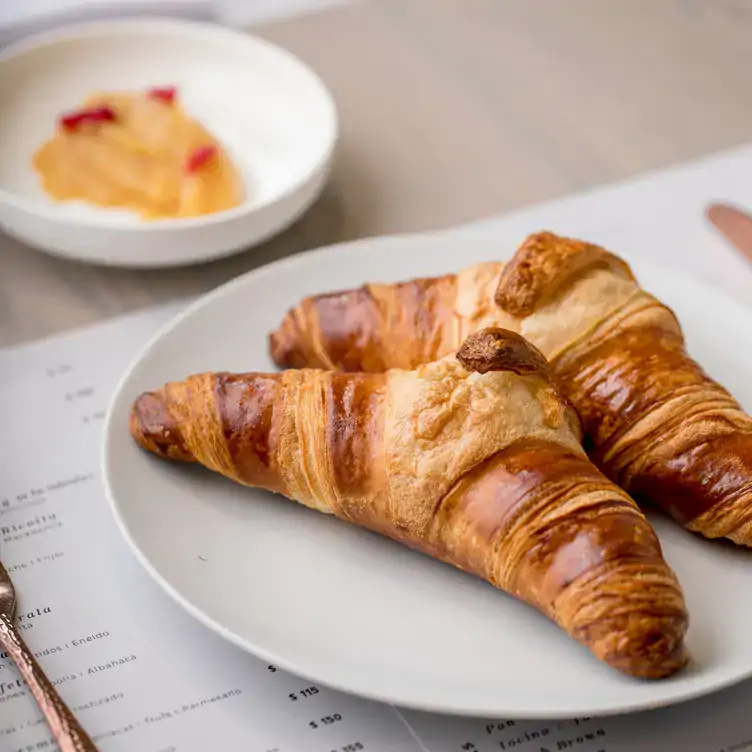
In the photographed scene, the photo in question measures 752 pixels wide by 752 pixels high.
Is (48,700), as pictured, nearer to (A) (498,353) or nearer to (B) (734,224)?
(A) (498,353)

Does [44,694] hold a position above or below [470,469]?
below

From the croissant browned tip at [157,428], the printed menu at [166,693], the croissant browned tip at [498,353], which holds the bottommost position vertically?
the printed menu at [166,693]

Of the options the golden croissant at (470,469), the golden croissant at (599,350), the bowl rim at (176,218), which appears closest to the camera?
the golden croissant at (470,469)

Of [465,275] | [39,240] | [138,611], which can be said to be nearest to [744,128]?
[465,275]

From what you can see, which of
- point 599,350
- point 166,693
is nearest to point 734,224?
point 599,350

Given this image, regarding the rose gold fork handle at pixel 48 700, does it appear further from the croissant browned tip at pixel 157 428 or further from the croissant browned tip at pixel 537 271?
the croissant browned tip at pixel 537 271

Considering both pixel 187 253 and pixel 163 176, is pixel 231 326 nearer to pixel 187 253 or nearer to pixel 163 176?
pixel 187 253

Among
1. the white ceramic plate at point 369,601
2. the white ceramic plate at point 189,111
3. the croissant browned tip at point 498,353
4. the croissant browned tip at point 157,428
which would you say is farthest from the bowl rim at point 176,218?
the croissant browned tip at point 498,353
